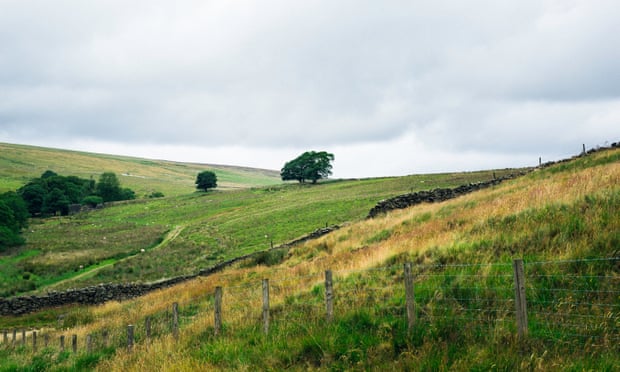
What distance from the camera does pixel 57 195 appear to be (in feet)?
324

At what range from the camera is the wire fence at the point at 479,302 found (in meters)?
→ 6.46

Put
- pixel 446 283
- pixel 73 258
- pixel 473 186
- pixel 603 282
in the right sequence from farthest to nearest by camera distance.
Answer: pixel 73 258 < pixel 473 186 < pixel 446 283 < pixel 603 282

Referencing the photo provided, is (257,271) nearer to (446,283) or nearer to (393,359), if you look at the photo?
(446,283)

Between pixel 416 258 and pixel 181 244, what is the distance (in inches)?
1689

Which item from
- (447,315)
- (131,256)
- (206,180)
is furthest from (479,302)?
(206,180)

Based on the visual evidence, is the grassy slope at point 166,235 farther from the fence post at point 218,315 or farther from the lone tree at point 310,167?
the fence post at point 218,315

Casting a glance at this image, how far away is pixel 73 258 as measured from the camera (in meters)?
48.4

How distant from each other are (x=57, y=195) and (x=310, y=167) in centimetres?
5952

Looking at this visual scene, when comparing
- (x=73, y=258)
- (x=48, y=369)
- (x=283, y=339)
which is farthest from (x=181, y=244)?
(x=283, y=339)

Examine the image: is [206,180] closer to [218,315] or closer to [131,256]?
[131,256]

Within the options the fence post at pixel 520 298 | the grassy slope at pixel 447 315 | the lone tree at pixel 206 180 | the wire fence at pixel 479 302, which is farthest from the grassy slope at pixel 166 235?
the lone tree at pixel 206 180

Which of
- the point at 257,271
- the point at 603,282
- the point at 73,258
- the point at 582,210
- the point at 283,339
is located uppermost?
the point at 582,210

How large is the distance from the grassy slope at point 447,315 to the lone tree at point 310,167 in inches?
3411

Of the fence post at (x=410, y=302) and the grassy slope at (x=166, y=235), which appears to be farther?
the grassy slope at (x=166, y=235)
